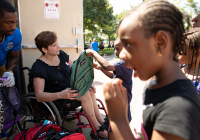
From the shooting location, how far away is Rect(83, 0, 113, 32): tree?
703 inches

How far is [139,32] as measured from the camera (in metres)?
0.69

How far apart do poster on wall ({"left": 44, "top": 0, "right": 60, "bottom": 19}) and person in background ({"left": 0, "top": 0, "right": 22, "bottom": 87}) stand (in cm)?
92

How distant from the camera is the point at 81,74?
2.38 m

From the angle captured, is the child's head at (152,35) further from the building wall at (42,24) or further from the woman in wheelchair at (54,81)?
the building wall at (42,24)

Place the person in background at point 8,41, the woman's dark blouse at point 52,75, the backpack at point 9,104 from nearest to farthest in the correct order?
the backpack at point 9,104, the person in background at point 8,41, the woman's dark blouse at point 52,75

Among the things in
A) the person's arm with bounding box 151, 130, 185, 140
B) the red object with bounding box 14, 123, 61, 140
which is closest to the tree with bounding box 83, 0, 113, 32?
the red object with bounding box 14, 123, 61, 140

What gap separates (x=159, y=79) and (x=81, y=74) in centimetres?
171

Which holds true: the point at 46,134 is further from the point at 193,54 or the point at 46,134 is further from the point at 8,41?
the point at 193,54

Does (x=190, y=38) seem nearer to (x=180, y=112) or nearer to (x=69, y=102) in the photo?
(x=180, y=112)

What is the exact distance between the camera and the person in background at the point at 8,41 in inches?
84.5

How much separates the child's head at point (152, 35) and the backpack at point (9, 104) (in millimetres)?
1843

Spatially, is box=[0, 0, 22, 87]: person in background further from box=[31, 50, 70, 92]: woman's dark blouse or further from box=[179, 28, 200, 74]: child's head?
box=[179, 28, 200, 74]: child's head

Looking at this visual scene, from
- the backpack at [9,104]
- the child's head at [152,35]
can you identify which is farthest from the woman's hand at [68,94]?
the child's head at [152,35]

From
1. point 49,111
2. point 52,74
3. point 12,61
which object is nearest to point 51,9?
point 12,61
